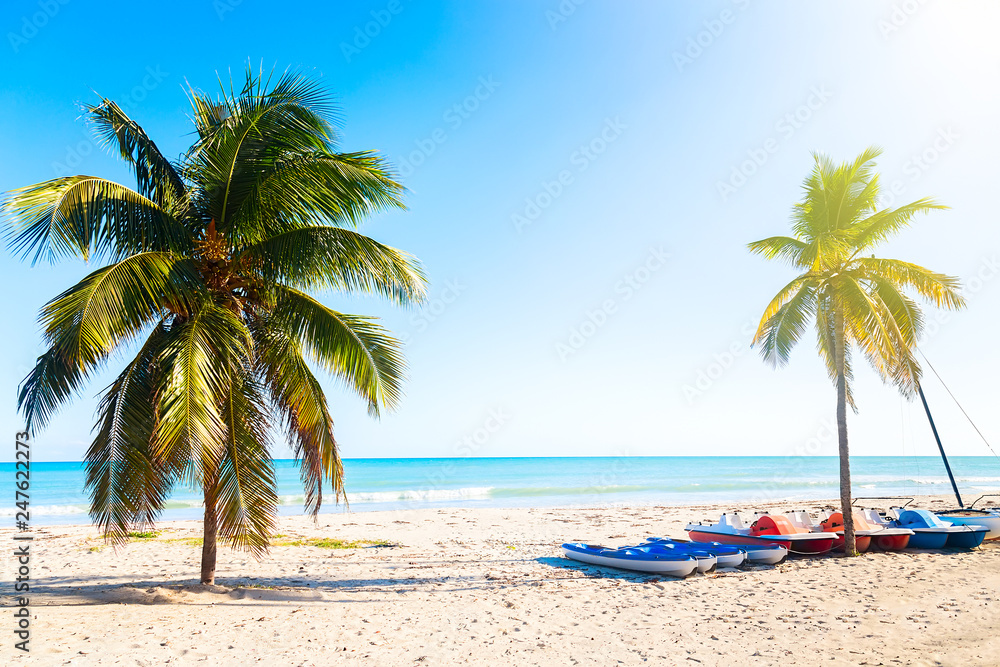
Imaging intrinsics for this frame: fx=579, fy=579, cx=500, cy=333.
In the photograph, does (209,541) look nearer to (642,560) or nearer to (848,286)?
(642,560)

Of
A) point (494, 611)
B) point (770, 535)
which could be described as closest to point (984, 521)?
point (770, 535)

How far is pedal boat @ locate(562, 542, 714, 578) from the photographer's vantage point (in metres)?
10.2

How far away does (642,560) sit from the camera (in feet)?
34.4

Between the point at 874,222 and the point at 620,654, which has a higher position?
the point at 874,222

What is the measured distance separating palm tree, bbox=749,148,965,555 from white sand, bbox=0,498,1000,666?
3959 millimetres

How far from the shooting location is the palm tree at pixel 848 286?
1187 cm

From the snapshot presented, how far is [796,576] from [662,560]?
2402 millimetres

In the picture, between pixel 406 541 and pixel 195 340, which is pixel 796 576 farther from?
pixel 195 340

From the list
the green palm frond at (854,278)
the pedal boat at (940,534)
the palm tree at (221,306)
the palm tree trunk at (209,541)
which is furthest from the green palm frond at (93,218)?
the pedal boat at (940,534)

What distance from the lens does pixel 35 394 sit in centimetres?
682

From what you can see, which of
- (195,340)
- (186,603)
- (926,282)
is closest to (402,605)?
(186,603)

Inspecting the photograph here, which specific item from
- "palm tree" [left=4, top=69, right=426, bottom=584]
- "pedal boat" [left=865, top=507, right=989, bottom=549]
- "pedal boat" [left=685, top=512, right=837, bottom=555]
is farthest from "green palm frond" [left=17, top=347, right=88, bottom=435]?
"pedal boat" [left=865, top=507, right=989, bottom=549]

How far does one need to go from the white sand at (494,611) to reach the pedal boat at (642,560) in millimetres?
257

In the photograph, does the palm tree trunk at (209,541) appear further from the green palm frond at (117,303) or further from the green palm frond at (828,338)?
the green palm frond at (828,338)
